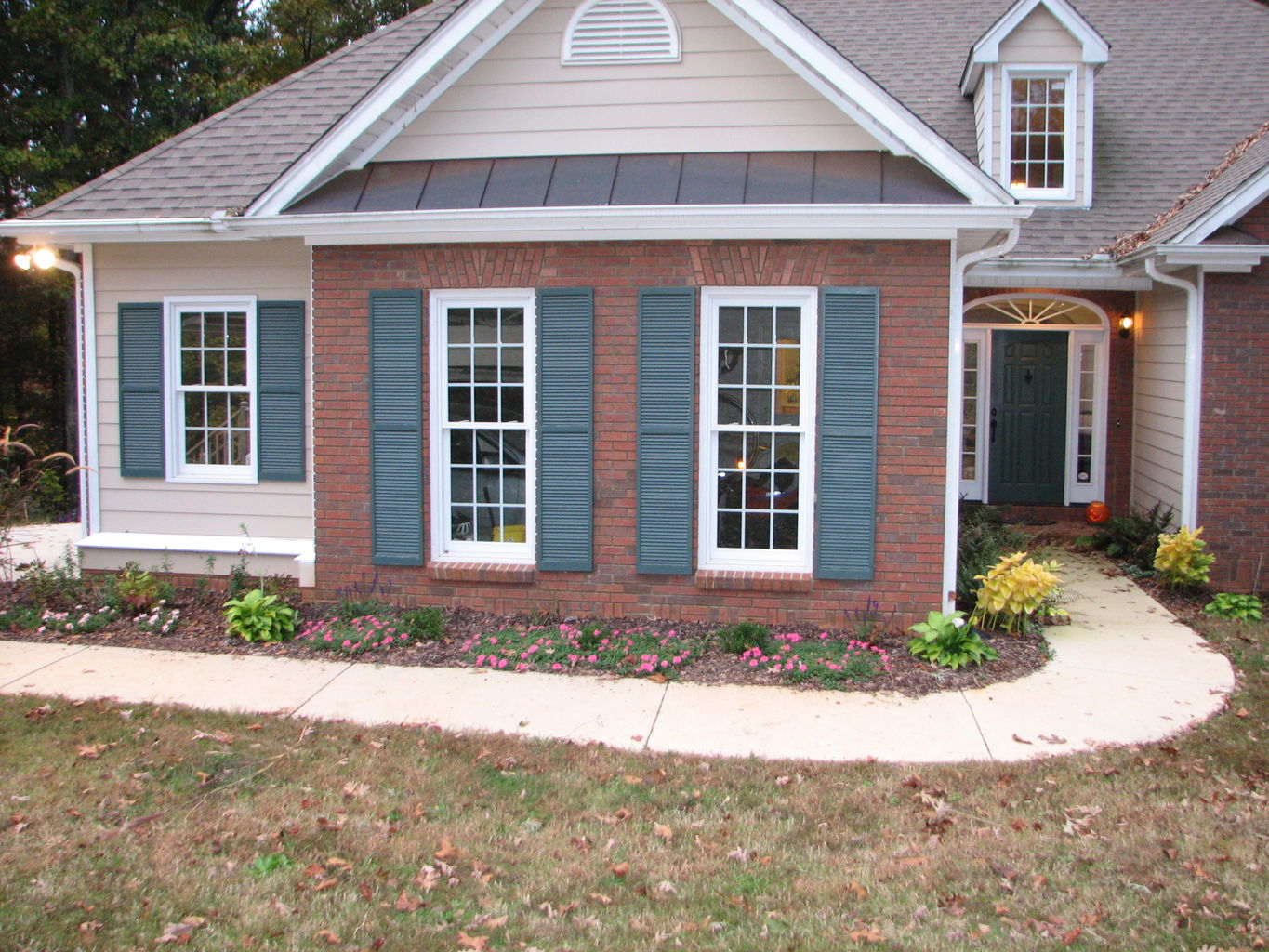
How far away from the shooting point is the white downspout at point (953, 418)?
26.1ft

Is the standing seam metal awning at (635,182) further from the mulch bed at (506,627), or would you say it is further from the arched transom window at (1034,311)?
the arched transom window at (1034,311)

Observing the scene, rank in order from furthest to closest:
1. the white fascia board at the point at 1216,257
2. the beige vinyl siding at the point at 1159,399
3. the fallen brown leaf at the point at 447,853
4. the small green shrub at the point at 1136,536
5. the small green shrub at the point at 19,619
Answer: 1. the small green shrub at the point at 1136,536
2. the beige vinyl siding at the point at 1159,399
3. the white fascia board at the point at 1216,257
4. the small green shrub at the point at 19,619
5. the fallen brown leaf at the point at 447,853

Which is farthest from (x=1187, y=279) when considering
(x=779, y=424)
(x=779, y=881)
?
(x=779, y=881)

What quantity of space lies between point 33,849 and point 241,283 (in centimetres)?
579

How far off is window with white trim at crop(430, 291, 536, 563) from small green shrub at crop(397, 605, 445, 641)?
557 millimetres

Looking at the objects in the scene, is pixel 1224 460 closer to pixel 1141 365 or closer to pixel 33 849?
pixel 1141 365

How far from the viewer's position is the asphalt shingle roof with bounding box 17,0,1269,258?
390 inches

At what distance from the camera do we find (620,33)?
8.30 m

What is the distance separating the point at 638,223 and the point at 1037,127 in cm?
646

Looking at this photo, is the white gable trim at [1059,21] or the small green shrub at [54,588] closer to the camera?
the small green shrub at [54,588]

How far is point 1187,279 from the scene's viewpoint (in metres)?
10.1

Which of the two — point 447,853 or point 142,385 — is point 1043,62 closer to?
point 142,385

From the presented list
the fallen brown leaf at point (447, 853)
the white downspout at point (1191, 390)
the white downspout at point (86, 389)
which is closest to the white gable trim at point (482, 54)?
the white downspout at point (86, 389)

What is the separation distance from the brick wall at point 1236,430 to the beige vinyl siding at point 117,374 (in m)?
7.87
